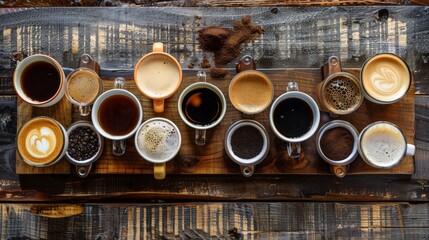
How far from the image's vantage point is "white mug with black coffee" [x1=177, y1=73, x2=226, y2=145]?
196cm

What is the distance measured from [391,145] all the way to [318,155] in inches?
11.2

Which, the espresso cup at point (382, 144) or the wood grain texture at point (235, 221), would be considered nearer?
the espresso cup at point (382, 144)

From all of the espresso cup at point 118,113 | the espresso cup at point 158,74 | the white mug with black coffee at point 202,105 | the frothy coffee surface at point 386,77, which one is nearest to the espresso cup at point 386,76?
the frothy coffee surface at point 386,77

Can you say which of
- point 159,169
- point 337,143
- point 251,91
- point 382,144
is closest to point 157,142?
point 159,169

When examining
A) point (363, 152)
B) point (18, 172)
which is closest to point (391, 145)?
point (363, 152)

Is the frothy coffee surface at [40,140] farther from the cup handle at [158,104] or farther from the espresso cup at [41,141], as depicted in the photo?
the cup handle at [158,104]

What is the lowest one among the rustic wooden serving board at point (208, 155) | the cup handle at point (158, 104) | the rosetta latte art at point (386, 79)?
the rustic wooden serving board at point (208, 155)

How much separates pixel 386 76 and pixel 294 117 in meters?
0.41

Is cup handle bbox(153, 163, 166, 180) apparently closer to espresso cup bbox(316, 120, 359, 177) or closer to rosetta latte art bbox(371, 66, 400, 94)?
espresso cup bbox(316, 120, 359, 177)

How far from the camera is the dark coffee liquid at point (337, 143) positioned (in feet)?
6.43

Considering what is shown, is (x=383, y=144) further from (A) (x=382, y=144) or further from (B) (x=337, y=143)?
(B) (x=337, y=143)

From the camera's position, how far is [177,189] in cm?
206

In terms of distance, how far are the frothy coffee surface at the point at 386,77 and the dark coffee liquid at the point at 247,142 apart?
48 centimetres

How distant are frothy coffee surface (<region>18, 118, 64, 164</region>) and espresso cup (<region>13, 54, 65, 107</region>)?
0.09 m
